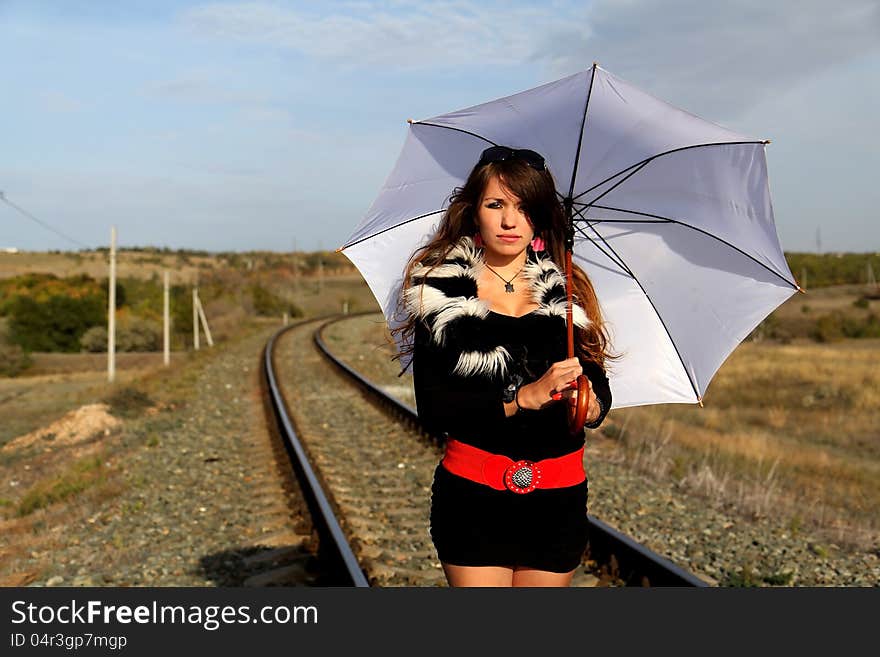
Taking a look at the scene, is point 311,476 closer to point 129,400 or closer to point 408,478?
point 408,478

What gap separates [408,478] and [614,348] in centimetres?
605

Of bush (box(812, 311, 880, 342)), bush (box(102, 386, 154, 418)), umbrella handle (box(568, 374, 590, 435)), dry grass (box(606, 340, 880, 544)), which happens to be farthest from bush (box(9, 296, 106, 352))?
umbrella handle (box(568, 374, 590, 435))

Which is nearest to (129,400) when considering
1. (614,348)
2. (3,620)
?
(3,620)

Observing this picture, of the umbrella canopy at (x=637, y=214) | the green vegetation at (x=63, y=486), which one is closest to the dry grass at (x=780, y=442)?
the umbrella canopy at (x=637, y=214)

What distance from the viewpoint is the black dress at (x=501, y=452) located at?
98.3 inches

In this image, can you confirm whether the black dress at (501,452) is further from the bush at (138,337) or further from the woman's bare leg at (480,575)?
the bush at (138,337)

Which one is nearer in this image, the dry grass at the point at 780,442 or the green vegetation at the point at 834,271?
the dry grass at the point at 780,442

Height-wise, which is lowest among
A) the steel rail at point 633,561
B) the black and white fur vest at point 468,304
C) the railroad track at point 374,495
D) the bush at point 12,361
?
the bush at point 12,361

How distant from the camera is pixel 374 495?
8.28 meters

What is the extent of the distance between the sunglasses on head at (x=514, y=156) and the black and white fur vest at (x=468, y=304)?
0.85 feet

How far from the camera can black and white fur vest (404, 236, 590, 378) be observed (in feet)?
8.20

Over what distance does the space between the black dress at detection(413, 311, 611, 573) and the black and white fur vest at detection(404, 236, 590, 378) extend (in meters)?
0.02

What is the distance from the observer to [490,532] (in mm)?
2521

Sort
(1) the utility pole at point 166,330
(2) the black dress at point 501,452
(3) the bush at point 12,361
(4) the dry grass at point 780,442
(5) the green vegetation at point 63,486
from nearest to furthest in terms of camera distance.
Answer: (2) the black dress at point 501,452 → (4) the dry grass at point 780,442 → (5) the green vegetation at point 63,486 → (1) the utility pole at point 166,330 → (3) the bush at point 12,361
